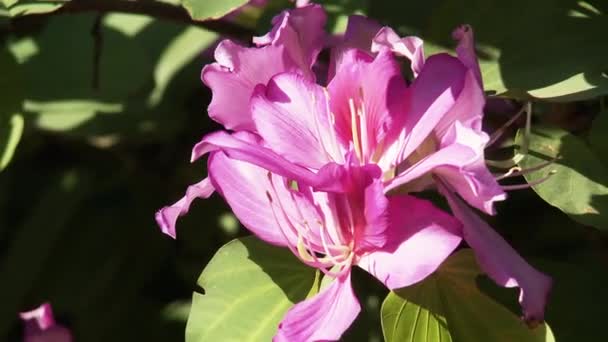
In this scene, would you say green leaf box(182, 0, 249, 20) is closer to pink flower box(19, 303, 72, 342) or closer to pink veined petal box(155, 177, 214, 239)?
pink veined petal box(155, 177, 214, 239)

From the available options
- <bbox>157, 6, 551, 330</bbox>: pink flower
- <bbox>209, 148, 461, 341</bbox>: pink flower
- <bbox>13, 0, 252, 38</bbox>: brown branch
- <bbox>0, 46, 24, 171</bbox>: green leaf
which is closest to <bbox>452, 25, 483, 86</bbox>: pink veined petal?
<bbox>157, 6, 551, 330</bbox>: pink flower

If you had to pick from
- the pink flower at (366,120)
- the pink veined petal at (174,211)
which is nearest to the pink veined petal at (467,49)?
the pink flower at (366,120)

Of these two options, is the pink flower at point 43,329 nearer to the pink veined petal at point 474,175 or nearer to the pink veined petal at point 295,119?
the pink veined petal at point 295,119

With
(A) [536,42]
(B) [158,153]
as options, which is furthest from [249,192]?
(B) [158,153]

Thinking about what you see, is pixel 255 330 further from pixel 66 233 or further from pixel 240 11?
pixel 66 233

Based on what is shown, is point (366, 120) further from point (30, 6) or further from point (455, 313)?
point (30, 6)
